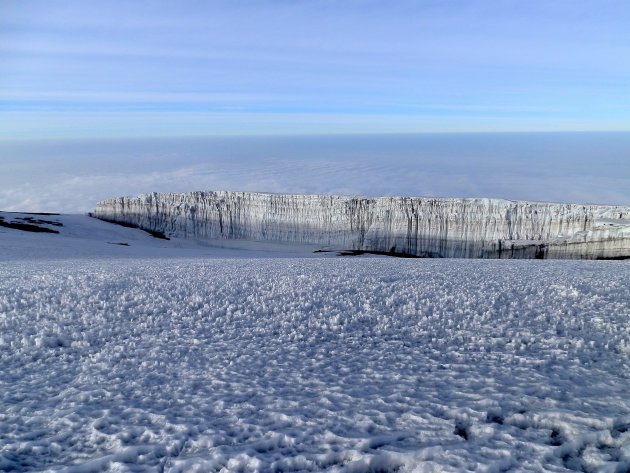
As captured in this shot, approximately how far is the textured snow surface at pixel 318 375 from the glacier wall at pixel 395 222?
21.1 meters

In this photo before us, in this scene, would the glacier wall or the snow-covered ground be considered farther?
the glacier wall

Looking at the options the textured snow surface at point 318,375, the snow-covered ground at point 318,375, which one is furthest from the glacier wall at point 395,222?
the snow-covered ground at point 318,375

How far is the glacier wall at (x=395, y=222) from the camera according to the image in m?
27.0

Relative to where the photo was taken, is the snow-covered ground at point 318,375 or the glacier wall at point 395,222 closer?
the snow-covered ground at point 318,375

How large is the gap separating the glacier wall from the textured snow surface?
21125mm

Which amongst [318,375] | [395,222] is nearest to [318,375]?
[318,375]

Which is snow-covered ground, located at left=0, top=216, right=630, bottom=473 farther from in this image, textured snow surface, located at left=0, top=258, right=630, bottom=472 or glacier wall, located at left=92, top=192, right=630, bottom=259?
glacier wall, located at left=92, top=192, right=630, bottom=259

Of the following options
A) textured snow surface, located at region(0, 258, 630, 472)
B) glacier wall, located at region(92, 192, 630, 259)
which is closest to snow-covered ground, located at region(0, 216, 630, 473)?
Answer: textured snow surface, located at region(0, 258, 630, 472)

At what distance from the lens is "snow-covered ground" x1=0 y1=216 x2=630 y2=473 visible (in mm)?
3488

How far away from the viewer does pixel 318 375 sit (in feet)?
16.2

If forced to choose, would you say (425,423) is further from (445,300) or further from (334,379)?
(445,300)

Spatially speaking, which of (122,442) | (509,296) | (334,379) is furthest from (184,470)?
A: (509,296)

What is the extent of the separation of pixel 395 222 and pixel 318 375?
2937 centimetres

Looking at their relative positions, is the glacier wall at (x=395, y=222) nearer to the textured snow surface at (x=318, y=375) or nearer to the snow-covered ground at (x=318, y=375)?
the textured snow surface at (x=318, y=375)
